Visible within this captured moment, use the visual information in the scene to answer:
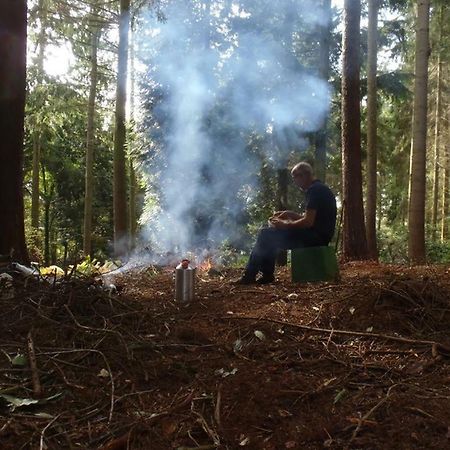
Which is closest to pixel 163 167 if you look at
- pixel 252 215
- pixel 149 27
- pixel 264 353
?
pixel 252 215

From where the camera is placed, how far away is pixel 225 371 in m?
2.63

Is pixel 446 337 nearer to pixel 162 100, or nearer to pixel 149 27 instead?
pixel 162 100

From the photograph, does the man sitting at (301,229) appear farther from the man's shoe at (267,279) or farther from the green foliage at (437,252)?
the green foliage at (437,252)

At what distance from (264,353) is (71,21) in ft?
27.7

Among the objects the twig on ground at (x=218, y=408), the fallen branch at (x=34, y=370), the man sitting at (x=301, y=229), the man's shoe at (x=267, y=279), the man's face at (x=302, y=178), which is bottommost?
the twig on ground at (x=218, y=408)

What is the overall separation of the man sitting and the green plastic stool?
25cm

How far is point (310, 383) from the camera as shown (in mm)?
2438

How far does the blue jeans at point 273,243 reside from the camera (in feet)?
17.5

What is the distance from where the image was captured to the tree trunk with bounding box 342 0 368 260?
7.99 m

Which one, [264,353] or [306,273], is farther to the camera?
[306,273]

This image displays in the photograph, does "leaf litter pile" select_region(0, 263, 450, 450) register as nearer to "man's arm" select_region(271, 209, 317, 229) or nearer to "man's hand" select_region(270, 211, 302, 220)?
"man's arm" select_region(271, 209, 317, 229)

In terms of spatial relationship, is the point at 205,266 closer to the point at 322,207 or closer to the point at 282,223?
the point at 282,223

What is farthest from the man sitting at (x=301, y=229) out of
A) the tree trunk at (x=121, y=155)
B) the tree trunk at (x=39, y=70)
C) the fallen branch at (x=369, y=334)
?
the tree trunk at (x=121, y=155)

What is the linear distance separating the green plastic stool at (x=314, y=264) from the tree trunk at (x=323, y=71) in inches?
271
